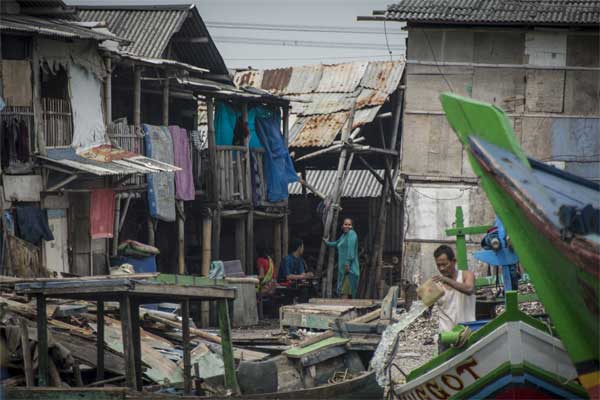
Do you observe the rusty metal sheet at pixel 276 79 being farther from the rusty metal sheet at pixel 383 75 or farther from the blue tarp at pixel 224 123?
the blue tarp at pixel 224 123

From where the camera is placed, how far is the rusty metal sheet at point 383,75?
30078 millimetres

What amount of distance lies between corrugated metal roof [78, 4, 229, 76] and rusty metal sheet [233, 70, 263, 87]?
228 inches

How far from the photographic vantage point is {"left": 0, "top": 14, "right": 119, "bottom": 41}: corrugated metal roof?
19.2 m

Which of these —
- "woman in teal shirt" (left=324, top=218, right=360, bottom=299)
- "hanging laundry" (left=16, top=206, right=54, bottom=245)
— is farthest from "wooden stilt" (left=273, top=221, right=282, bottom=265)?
"hanging laundry" (left=16, top=206, right=54, bottom=245)

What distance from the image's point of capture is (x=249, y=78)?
33938 millimetres

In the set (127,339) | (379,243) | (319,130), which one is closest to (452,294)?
(127,339)

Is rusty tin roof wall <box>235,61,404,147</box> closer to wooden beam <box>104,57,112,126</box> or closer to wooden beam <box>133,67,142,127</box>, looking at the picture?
wooden beam <box>133,67,142,127</box>

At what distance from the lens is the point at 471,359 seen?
10953 mm

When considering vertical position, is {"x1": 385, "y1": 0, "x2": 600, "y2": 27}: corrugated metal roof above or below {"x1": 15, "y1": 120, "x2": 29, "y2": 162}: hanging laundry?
above

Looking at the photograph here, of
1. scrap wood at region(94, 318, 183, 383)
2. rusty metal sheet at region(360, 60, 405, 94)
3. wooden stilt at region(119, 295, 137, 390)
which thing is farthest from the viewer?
rusty metal sheet at region(360, 60, 405, 94)

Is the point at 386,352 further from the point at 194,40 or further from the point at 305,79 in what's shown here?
the point at 305,79

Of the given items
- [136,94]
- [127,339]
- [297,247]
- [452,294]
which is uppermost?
[136,94]

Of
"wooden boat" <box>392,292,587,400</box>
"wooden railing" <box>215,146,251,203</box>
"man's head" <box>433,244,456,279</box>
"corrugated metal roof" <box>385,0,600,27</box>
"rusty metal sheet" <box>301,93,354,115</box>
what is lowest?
"wooden boat" <box>392,292,587,400</box>

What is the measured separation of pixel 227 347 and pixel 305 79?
64.1 ft
